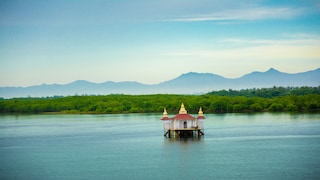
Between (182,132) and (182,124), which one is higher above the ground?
(182,124)

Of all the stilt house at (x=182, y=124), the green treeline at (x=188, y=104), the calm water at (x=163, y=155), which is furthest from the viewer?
the green treeline at (x=188, y=104)

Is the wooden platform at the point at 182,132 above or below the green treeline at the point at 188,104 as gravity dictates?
below

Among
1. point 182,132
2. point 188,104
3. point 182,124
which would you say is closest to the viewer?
point 182,124

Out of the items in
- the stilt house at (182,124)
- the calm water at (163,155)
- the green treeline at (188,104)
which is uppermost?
the green treeline at (188,104)

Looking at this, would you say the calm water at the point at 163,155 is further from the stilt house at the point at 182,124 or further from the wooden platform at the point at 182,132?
the stilt house at the point at 182,124

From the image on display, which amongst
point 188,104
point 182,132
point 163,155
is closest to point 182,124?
point 182,132

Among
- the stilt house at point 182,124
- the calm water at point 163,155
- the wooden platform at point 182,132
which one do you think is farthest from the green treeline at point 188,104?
the stilt house at point 182,124

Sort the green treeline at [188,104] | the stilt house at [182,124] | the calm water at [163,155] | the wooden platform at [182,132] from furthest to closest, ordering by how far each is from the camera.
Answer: the green treeline at [188,104]
the wooden platform at [182,132]
the stilt house at [182,124]
the calm water at [163,155]

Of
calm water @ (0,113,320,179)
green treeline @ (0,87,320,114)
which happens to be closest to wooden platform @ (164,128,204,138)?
calm water @ (0,113,320,179)

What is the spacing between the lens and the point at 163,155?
3431cm

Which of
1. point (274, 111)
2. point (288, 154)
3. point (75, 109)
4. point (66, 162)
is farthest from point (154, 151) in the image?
point (75, 109)

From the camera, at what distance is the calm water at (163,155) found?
2814cm

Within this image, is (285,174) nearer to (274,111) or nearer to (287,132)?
(287,132)

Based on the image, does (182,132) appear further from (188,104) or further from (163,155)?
(188,104)
